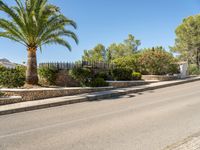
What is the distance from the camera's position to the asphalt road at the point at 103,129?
6887 millimetres

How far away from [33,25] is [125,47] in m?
43.1

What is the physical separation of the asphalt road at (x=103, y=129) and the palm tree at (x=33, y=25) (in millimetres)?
7600

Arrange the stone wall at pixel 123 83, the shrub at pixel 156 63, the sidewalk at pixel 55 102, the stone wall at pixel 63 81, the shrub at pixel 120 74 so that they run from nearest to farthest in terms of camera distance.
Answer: the sidewalk at pixel 55 102 < the stone wall at pixel 63 81 < the stone wall at pixel 123 83 < the shrub at pixel 120 74 < the shrub at pixel 156 63

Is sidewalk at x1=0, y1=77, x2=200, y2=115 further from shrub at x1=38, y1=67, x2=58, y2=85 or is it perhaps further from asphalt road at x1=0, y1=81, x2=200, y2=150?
shrub at x1=38, y1=67, x2=58, y2=85

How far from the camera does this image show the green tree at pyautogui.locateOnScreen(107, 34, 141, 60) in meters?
59.0

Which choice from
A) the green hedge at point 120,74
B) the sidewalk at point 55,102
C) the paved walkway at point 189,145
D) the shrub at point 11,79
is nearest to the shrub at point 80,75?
the sidewalk at point 55,102

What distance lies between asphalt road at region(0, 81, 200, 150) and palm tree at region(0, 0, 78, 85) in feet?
24.9

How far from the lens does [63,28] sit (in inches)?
771

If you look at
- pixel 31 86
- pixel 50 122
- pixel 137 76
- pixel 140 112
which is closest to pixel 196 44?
pixel 137 76

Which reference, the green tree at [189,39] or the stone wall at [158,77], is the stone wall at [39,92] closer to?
the stone wall at [158,77]

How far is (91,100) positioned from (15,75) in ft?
19.7

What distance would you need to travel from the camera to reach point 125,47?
196 feet

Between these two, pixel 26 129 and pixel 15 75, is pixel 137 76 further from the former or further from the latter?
pixel 26 129

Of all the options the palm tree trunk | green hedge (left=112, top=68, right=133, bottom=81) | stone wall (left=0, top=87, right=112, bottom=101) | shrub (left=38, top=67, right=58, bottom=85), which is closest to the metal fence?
shrub (left=38, top=67, right=58, bottom=85)
